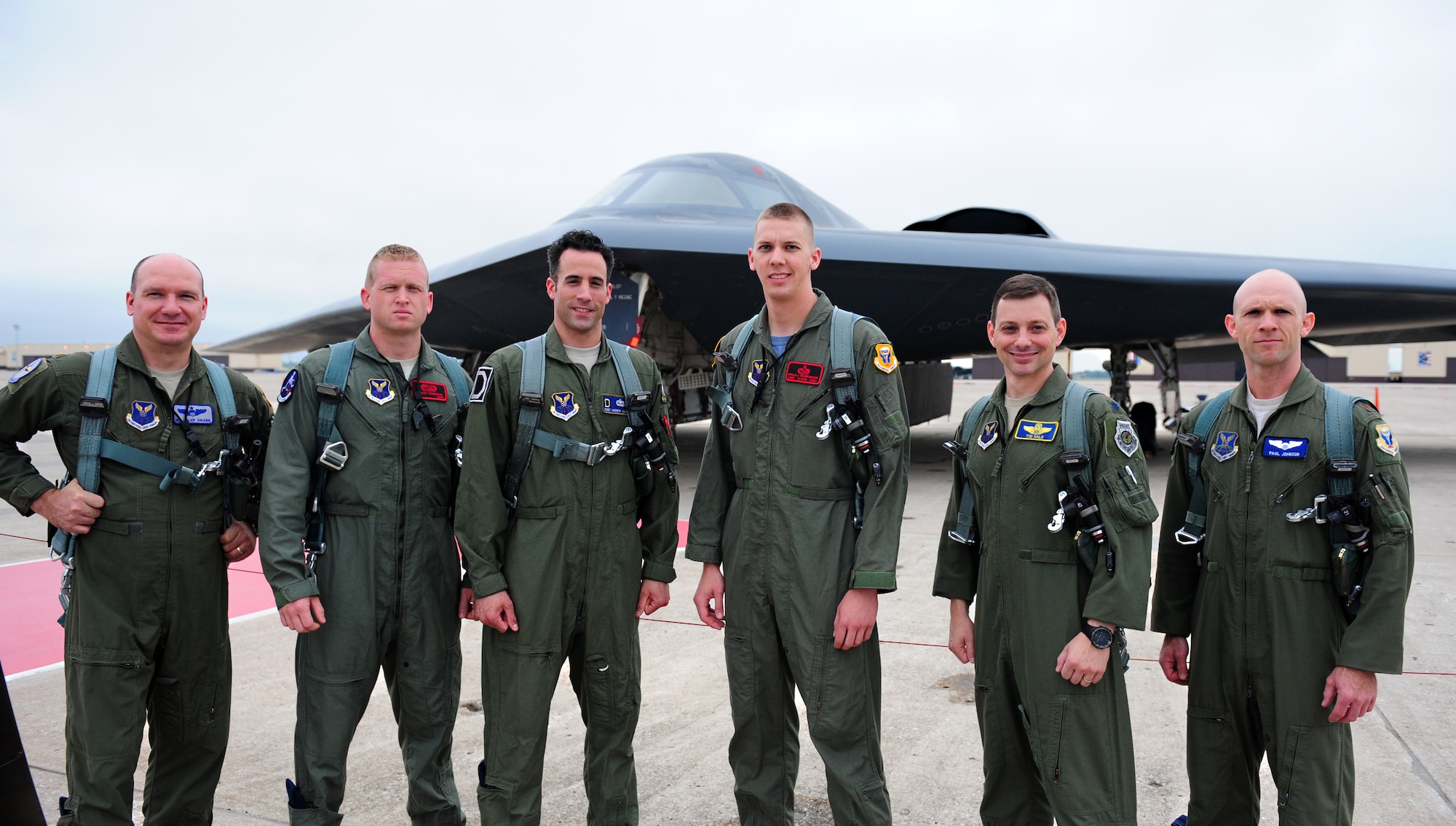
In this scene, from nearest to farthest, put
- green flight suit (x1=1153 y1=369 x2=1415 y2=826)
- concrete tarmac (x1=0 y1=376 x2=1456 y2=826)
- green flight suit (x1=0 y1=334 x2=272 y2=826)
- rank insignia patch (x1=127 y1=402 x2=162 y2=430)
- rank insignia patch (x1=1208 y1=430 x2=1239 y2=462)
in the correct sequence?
green flight suit (x1=1153 y1=369 x2=1415 y2=826), rank insignia patch (x1=1208 y1=430 x2=1239 y2=462), green flight suit (x1=0 y1=334 x2=272 y2=826), rank insignia patch (x1=127 y1=402 x2=162 y2=430), concrete tarmac (x1=0 y1=376 x2=1456 y2=826)

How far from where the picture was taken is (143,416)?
3.05 metres

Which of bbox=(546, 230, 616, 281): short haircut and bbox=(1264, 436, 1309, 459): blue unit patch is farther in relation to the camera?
bbox=(546, 230, 616, 281): short haircut

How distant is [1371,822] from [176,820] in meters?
4.41

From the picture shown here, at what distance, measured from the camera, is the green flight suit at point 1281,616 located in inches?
98.8

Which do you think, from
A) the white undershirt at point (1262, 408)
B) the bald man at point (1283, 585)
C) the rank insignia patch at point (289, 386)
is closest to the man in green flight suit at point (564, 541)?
the rank insignia patch at point (289, 386)

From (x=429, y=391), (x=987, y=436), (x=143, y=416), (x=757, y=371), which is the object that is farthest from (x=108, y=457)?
(x=987, y=436)

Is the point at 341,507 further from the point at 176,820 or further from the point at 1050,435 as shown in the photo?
the point at 1050,435

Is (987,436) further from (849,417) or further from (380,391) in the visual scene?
(380,391)

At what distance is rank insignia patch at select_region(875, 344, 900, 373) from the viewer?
3047mm

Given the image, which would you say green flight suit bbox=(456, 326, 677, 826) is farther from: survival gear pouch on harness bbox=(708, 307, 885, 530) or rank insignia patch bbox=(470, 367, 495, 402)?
survival gear pouch on harness bbox=(708, 307, 885, 530)

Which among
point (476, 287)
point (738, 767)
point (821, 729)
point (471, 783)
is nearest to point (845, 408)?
point (821, 729)

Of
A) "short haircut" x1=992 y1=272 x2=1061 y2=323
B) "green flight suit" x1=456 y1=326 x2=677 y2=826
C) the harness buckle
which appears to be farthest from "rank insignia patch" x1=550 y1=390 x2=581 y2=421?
"short haircut" x1=992 y1=272 x2=1061 y2=323

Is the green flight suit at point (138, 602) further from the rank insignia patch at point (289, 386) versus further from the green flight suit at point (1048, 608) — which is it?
the green flight suit at point (1048, 608)

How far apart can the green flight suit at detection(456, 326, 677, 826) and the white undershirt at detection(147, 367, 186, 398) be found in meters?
1.15
